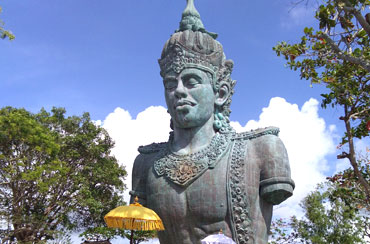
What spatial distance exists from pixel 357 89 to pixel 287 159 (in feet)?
19.7

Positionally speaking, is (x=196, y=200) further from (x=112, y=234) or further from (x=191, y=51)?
(x=112, y=234)

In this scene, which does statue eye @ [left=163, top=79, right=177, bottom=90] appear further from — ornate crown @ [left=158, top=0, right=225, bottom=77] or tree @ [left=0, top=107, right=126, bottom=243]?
tree @ [left=0, top=107, right=126, bottom=243]

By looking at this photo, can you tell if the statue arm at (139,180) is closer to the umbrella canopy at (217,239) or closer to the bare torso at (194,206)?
the bare torso at (194,206)

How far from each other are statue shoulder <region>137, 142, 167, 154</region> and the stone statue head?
1.02 metres

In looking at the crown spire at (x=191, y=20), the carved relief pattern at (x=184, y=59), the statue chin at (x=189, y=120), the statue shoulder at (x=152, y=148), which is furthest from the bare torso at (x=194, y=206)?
the crown spire at (x=191, y=20)

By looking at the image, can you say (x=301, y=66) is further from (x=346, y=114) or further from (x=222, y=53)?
(x=222, y=53)

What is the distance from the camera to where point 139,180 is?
21.4ft

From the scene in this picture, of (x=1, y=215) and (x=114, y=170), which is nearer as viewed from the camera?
(x=1, y=215)

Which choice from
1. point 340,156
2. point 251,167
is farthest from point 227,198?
point 340,156

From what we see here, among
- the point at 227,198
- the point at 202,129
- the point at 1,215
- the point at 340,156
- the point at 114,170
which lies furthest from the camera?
the point at 114,170

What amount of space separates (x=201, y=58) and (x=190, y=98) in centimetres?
69

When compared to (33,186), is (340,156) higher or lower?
lower

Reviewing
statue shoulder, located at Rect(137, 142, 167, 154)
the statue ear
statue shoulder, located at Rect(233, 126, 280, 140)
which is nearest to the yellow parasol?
statue shoulder, located at Rect(137, 142, 167, 154)

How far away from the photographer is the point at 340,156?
1005 centimetres
